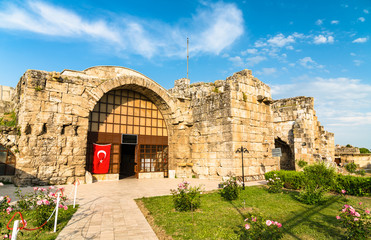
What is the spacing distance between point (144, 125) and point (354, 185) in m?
11.0

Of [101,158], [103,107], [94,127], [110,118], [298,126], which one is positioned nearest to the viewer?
[101,158]

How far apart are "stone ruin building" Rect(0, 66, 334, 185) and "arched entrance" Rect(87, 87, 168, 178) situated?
6 centimetres

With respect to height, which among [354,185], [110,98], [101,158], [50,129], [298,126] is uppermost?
[110,98]

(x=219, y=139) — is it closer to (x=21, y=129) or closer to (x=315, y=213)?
(x=315, y=213)

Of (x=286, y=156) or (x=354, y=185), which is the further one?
(x=286, y=156)

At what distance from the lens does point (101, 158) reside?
1234cm

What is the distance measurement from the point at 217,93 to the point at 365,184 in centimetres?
768

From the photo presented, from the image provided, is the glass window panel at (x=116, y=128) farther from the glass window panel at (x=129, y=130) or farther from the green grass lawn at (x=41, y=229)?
the green grass lawn at (x=41, y=229)

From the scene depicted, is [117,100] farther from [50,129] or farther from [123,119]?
[50,129]

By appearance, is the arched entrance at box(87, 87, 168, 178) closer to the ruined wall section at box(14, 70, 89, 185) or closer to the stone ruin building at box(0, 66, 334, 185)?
the stone ruin building at box(0, 66, 334, 185)

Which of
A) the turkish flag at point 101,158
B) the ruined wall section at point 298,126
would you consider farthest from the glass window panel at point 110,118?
the ruined wall section at point 298,126

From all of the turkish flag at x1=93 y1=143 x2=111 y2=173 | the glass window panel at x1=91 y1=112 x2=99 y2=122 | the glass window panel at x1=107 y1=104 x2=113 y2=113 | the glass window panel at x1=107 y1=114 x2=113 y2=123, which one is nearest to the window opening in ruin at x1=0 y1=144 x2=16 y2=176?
the turkish flag at x1=93 y1=143 x2=111 y2=173

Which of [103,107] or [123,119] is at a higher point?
[103,107]

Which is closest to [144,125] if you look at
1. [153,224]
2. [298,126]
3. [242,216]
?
[153,224]
